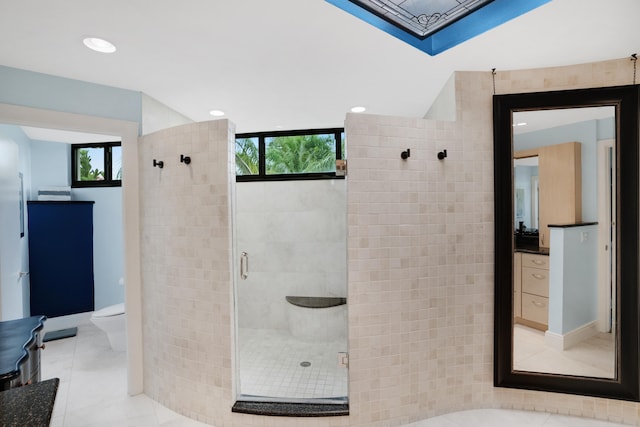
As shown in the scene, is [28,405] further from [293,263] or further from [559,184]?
[559,184]

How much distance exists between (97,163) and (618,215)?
5.31 m

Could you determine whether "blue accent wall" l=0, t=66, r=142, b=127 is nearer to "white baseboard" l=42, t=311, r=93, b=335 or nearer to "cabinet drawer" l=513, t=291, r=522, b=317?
"white baseboard" l=42, t=311, r=93, b=335

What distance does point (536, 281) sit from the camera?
1.94 m

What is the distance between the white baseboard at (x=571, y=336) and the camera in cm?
191

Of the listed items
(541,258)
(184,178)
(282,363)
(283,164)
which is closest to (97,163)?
(283,164)

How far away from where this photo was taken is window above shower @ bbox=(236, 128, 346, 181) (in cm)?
349

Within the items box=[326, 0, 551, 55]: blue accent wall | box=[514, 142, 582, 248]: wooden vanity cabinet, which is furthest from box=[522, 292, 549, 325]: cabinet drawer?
box=[326, 0, 551, 55]: blue accent wall

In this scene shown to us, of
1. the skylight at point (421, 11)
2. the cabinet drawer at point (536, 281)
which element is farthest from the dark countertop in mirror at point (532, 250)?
the skylight at point (421, 11)

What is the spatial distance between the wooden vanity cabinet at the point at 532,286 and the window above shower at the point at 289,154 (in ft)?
7.06

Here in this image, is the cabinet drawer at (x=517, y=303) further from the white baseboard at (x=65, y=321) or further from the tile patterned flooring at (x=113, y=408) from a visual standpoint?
the white baseboard at (x=65, y=321)

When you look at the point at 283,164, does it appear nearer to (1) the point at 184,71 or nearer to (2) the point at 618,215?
(1) the point at 184,71

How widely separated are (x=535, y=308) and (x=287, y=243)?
240 centimetres

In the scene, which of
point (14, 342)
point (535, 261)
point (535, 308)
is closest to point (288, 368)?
point (14, 342)

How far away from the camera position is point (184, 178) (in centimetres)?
193
